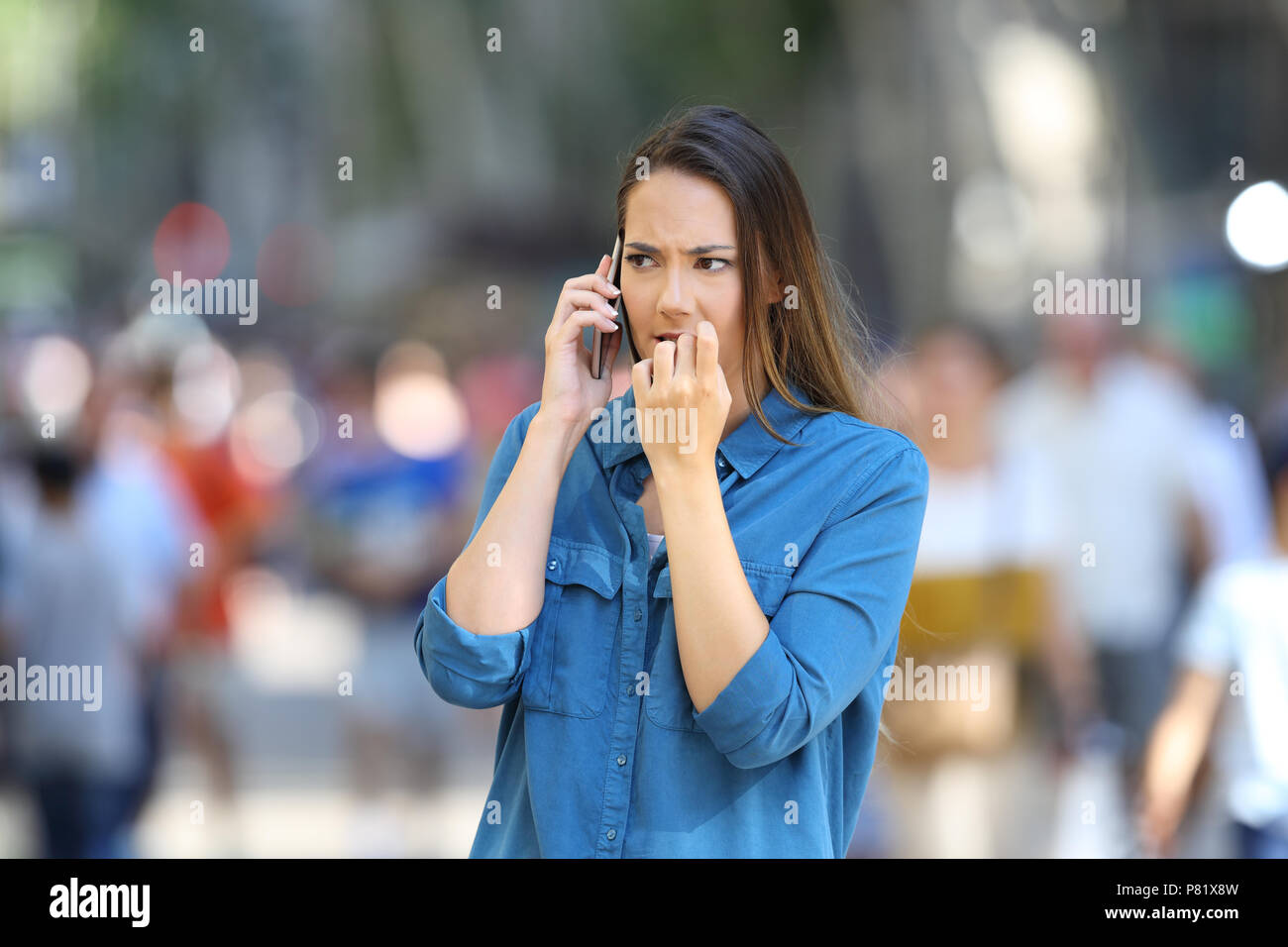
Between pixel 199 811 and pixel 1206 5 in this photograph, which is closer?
pixel 199 811

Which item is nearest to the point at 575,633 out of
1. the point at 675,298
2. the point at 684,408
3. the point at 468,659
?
the point at 468,659

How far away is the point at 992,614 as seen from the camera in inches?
236

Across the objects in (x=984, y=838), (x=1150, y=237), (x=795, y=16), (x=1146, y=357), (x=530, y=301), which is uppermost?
(x=795, y=16)

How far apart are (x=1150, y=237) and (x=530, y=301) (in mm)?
10474

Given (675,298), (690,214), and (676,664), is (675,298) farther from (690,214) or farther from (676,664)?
(676,664)

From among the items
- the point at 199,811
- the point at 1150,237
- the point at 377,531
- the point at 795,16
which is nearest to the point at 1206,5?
the point at 1150,237

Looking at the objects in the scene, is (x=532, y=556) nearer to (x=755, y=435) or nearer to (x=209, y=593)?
(x=755, y=435)

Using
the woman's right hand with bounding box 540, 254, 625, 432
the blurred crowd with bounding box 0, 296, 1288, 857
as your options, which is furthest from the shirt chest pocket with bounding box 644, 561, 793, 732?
the blurred crowd with bounding box 0, 296, 1288, 857

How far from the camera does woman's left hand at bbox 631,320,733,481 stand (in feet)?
7.13

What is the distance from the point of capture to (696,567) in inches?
84.4

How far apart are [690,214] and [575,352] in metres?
0.28

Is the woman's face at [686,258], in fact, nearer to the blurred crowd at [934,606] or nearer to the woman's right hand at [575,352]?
the woman's right hand at [575,352]

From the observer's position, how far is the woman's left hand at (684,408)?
2.17 metres

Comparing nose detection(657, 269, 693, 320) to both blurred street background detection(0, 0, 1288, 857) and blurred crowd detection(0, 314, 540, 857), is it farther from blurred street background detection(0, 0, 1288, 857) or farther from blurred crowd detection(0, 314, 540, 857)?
blurred crowd detection(0, 314, 540, 857)
